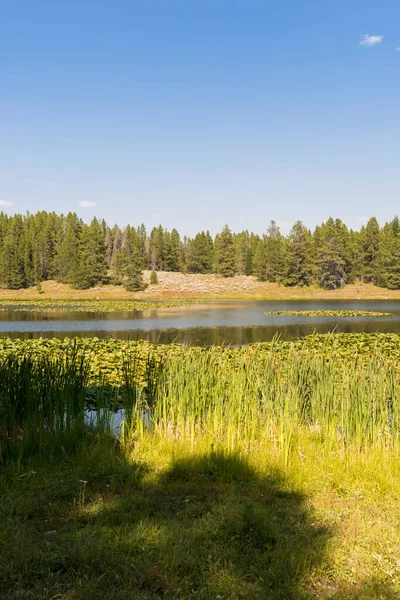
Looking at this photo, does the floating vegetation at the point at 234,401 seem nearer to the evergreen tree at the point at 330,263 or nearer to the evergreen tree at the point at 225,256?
the evergreen tree at the point at 330,263

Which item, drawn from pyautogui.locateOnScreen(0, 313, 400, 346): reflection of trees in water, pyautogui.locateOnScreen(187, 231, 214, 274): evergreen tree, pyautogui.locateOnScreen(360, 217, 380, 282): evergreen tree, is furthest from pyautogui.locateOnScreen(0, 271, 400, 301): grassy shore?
pyautogui.locateOnScreen(0, 313, 400, 346): reflection of trees in water

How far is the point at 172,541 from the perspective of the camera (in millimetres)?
4008

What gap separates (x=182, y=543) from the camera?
3.97 metres

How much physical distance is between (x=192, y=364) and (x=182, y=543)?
3760 millimetres

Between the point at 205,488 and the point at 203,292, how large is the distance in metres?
74.3

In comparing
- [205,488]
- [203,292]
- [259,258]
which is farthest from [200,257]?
[205,488]

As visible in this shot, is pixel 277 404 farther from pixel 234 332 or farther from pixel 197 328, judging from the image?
pixel 197 328

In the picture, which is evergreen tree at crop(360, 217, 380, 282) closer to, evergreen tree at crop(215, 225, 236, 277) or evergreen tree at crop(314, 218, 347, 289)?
evergreen tree at crop(314, 218, 347, 289)

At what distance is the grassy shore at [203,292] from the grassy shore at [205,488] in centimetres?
6293

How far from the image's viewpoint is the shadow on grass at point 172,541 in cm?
343

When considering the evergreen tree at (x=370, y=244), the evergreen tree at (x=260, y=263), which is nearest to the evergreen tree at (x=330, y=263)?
the evergreen tree at (x=370, y=244)

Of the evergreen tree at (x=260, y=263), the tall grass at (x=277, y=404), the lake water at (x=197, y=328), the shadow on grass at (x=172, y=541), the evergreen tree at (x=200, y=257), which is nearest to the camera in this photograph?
the shadow on grass at (x=172, y=541)

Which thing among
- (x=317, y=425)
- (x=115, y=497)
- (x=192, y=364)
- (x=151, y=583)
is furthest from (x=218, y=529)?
(x=192, y=364)

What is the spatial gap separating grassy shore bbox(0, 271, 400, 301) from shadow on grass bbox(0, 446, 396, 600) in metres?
65.0
